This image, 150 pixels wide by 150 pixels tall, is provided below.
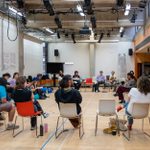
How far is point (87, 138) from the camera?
5.02m

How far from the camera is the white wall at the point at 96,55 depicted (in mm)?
18438

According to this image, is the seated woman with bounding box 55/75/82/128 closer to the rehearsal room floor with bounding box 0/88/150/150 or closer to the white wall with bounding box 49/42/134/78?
the rehearsal room floor with bounding box 0/88/150/150

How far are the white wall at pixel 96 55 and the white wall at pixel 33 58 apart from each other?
1.46m

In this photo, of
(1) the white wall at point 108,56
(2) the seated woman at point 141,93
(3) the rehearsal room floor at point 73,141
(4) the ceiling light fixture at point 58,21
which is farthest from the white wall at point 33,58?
(2) the seated woman at point 141,93

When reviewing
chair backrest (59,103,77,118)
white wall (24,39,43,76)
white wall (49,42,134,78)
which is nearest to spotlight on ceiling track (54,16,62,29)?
white wall (24,39,43,76)

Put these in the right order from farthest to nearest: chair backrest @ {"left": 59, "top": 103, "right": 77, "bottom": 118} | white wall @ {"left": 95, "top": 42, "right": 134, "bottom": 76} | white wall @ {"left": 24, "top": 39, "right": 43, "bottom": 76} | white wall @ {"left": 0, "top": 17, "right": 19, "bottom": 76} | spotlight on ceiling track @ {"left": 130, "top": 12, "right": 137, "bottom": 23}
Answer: white wall @ {"left": 95, "top": 42, "right": 134, "bottom": 76}, white wall @ {"left": 24, "top": 39, "right": 43, "bottom": 76}, spotlight on ceiling track @ {"left": 130, "top": 12, "right": 137, "bottom": 23}, white wall @ {"left": 0, "top": 17, "right": 19, "bottom": 76}, chair backrest @ {"left": 59, "top": 103, "right": 77, "bottom": 118}

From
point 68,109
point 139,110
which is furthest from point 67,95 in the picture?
point 139,110

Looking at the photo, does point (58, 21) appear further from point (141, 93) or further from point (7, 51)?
point (141, 93)

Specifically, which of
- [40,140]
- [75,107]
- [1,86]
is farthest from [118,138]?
[1,86]

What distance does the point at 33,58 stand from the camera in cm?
1658

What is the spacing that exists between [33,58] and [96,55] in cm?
456

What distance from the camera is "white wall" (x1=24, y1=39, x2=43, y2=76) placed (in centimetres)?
1520

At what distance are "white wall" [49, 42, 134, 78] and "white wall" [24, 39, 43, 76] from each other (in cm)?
146

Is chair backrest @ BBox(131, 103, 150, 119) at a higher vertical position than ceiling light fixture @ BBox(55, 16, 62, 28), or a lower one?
lower
